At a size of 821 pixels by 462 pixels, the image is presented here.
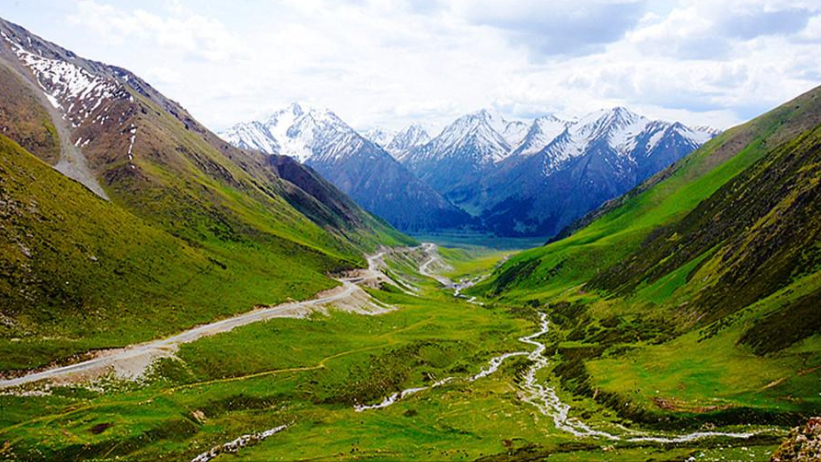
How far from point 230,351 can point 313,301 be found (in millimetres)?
64495

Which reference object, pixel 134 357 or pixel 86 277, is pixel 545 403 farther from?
pixel 86 277

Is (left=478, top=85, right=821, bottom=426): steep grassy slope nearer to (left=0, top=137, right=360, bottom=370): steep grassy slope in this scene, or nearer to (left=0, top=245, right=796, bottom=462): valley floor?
(left=0, top=245, right=796, bottom=462): valley floor

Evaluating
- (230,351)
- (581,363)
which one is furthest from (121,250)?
(581,363)

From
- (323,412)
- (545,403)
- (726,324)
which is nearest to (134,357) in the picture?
(323,412)

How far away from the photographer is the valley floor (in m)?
68.1

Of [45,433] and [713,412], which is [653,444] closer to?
[713,412]

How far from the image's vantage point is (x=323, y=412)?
316 ft

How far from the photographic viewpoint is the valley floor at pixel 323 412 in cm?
6812

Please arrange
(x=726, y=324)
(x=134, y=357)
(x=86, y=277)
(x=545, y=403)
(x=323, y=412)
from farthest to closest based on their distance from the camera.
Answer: (x=86, y=277) < (x=726, y=324) < (x=134, y=357) < (x=545, y=403) < (x=323, y=412)

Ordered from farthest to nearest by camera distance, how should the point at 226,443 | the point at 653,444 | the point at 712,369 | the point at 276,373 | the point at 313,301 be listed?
the point at 313,301 < the point at 276,373 < the point at 712,369 < the point at 226,443 < the point at 653,444

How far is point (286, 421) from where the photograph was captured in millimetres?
91312

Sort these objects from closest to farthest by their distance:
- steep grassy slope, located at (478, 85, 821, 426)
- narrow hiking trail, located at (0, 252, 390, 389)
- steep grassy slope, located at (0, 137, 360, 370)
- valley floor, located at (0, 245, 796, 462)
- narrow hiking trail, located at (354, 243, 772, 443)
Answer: narrow hiking trail, located at (354, 243, 772, 443), valley floor, located at (0, 245, 796, 462), steep grassy slope, located at (478, 85, 821, 426), narrow hiking trail, located at (0, 252, 390, 389), steep grassy slope, located at (0, 137, 360, 370)

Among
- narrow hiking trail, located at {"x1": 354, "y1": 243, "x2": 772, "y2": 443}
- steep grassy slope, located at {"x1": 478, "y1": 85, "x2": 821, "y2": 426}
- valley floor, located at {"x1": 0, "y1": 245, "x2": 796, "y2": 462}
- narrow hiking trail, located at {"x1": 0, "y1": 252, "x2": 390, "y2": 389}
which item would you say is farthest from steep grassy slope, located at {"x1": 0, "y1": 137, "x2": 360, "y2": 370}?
steep grassy slope, located at {"x1": 478, "y1": 85, "x2": 821, "y2": 426}

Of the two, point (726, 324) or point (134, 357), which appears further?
point (726, 324)
